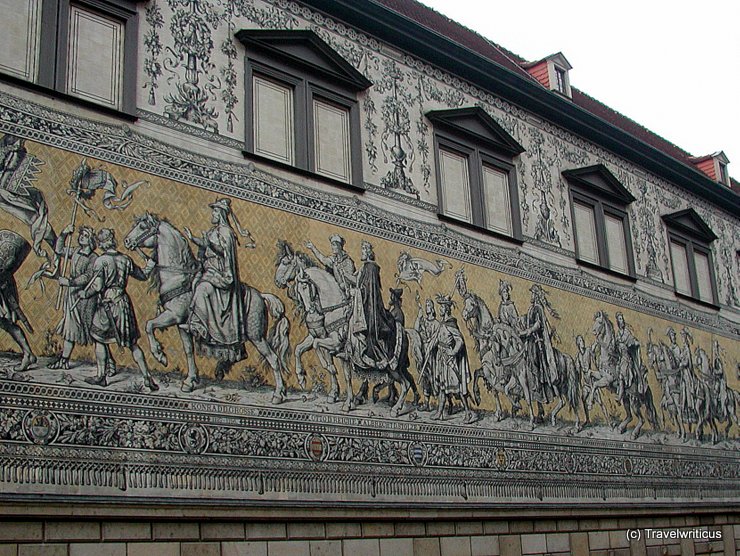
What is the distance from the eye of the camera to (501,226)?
14.2 metres

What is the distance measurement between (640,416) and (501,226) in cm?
391

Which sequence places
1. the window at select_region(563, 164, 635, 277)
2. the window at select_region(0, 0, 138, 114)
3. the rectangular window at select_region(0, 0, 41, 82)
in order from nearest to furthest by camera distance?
the rectangular window at select_region(0, 0, 41, 82)
the window at select_region(0, 0, 138, 114)
the window at select_region(563, 164, 635, 277)

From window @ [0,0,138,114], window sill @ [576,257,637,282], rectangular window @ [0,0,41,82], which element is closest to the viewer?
rectangular window @ [0,0,41,82]

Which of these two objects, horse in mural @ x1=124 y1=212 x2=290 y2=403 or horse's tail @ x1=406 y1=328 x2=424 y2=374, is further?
horse's tail @ x1=406 y1=328 x2=424 y2=374

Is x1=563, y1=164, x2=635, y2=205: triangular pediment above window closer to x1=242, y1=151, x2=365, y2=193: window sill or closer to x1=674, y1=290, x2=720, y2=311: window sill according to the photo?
x1=674, y1=290, x2=720, y2=311: window sill

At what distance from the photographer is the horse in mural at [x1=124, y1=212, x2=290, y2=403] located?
951 cm

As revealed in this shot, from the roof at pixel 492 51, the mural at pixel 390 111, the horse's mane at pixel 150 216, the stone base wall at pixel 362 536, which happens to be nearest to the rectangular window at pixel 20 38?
the mural at pixel 390 111

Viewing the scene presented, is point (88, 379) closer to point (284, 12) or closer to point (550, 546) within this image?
point (284, 12)

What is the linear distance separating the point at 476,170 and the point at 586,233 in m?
2.85

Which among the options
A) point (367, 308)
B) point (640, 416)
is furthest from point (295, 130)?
point (640, 416)

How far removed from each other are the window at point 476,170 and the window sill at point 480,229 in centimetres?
5

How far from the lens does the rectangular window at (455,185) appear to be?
13461 mm

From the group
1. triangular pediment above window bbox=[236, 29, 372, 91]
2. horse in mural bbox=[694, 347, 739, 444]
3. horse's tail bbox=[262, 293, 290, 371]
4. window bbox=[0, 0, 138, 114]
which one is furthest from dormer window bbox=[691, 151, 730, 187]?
window bbox=[0, 0, 138, 114]

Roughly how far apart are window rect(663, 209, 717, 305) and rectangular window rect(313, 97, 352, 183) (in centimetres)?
799
